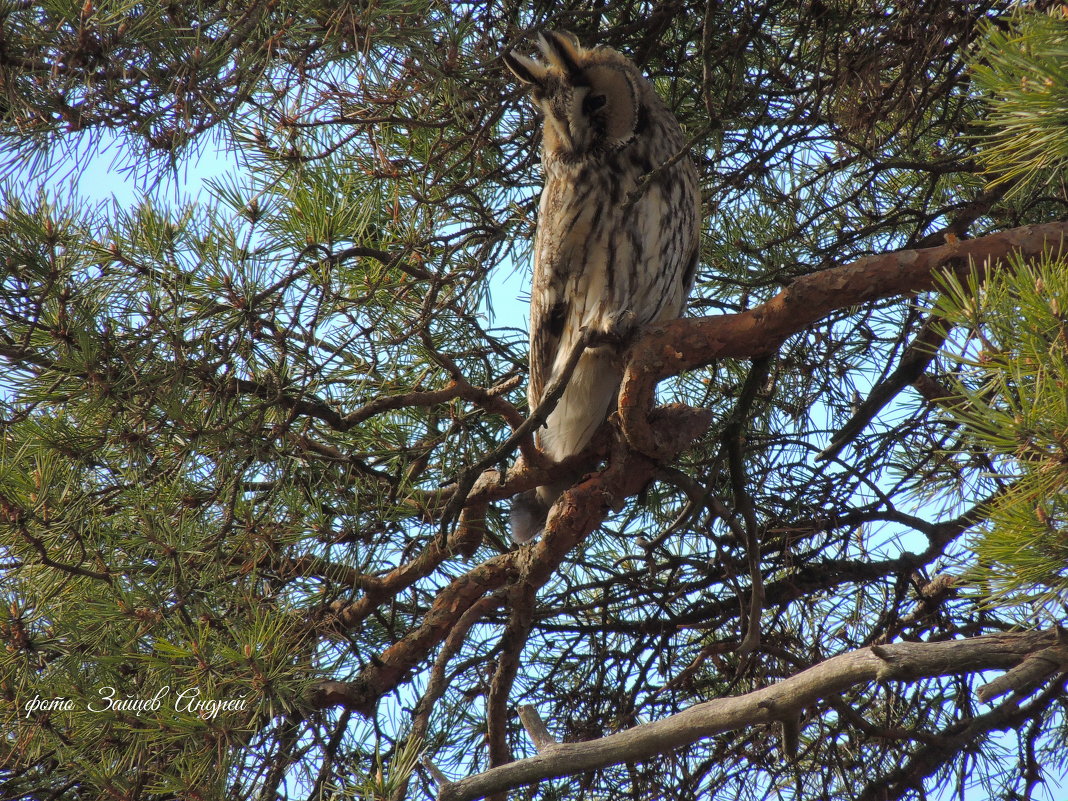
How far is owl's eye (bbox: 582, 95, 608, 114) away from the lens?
2.40 m

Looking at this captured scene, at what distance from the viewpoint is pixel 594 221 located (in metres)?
2.37

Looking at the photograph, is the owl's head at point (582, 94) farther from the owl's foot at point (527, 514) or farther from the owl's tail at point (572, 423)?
the owl's foot at point (527, 514)

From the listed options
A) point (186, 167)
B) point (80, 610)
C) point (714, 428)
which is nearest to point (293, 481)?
point (80, 610)

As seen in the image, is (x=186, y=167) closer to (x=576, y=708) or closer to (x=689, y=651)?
(x=576, y=708)

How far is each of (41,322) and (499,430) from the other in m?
1.33

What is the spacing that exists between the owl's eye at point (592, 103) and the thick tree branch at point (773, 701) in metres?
1.54

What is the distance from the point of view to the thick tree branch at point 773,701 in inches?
54.3

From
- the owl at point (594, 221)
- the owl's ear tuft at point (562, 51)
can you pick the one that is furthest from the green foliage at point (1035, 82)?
the owl's ear tuft at point (562, 51)

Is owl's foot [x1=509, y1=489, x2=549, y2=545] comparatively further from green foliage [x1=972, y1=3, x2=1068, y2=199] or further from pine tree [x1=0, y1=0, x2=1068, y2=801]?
green foliage [x1=972, y1=3, x2=1068, y2=199]

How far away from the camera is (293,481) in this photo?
85.0 inches

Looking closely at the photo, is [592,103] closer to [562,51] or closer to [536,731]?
[562,51]

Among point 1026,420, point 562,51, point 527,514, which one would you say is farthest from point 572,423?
point 1026,420

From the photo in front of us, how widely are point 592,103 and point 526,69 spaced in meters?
0.20

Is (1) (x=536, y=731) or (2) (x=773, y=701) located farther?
(1) (x=536, y=731)
